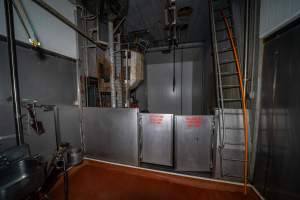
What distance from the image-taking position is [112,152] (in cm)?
206

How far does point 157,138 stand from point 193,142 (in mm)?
589

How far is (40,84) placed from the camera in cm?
167

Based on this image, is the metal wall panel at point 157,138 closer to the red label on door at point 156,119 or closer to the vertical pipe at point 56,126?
the red label on door at point 156,119

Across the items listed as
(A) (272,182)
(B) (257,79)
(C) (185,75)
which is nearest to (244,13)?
(B) (257,79)

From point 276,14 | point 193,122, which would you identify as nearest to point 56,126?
point 193,122

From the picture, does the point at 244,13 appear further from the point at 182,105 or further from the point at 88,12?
the point at 182,105

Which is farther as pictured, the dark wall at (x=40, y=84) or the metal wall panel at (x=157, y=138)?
the metal wall panel at (x=157, y=138)

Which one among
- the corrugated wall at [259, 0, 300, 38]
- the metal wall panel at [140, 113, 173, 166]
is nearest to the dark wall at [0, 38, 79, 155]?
the metal wall panel at [140, 113, 173, 166]

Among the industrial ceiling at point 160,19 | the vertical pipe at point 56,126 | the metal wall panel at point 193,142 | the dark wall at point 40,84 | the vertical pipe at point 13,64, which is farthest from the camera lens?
the industrial ceiling at point 160,19

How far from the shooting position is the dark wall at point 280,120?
974mm

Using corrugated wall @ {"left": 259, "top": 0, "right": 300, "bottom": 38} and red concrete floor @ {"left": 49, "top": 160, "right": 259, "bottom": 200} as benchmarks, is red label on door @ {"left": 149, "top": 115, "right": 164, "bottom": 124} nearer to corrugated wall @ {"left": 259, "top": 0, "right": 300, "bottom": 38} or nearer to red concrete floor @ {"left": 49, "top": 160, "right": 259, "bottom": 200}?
red concrete floor @ {"left": 49, "top": 160, "right": 259, "bottom": 200}

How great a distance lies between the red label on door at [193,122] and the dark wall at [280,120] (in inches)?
28.4

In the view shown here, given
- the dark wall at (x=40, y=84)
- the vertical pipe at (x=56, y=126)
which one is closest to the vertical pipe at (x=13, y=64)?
the dark wall at (x=40, y=84)

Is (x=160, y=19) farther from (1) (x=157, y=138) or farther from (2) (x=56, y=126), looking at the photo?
(2) (x=56, y=126)
